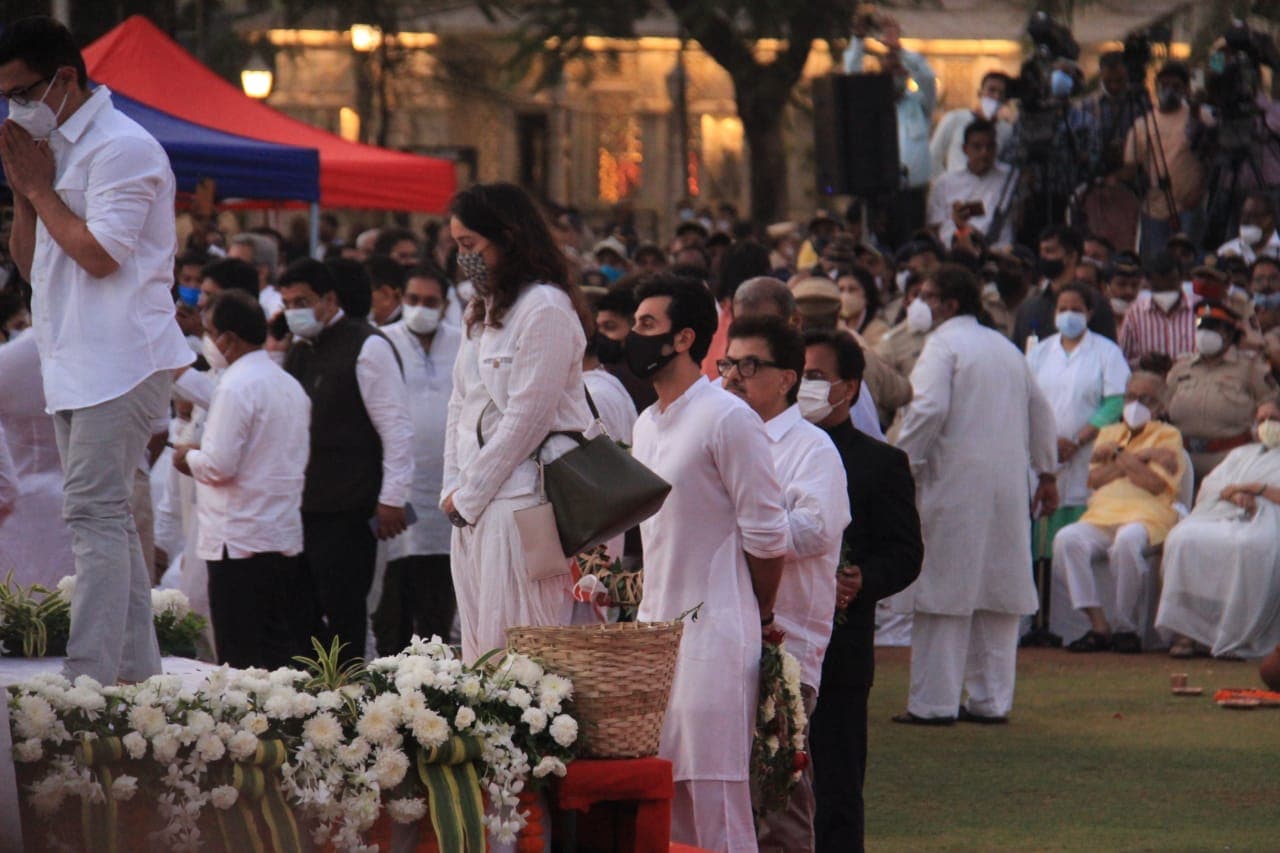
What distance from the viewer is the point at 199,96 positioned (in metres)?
16.9

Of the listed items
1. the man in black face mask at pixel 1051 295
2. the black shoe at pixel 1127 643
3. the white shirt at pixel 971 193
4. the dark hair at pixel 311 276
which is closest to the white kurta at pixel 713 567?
the dark hair at pixel 311 276

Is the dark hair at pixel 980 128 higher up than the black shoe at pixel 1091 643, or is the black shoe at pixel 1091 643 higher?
the dark hair at pixel 980 128

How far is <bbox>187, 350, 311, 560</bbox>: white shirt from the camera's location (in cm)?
955

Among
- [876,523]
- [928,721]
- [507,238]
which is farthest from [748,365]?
[928,721]

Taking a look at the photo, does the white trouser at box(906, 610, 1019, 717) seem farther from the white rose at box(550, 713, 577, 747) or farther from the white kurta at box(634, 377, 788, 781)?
the white rose at box(550, 713, 577, 747)

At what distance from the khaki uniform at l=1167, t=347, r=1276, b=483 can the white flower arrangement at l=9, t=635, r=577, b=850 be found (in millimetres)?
10698

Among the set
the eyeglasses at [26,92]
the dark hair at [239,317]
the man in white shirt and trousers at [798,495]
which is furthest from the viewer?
the dark hair at [239,317]

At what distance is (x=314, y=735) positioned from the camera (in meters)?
5.01

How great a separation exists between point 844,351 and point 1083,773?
293 centimetres

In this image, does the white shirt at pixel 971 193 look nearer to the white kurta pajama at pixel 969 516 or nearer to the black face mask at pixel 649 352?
the white kurta pajama at pixel 969 516

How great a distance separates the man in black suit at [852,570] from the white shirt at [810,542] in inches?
20.8

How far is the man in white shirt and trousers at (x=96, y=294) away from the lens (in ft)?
20.8

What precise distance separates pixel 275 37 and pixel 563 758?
35931mm

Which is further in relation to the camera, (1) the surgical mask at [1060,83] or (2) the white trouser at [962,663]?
(1) the surgical mask at [1060,83]
